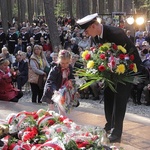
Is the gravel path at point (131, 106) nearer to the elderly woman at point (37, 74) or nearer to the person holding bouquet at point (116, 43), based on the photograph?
the elderly woman at point (37, 74)

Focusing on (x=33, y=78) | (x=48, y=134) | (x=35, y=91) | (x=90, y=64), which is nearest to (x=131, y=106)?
(x=35, y=91)

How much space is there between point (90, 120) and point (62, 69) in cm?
135

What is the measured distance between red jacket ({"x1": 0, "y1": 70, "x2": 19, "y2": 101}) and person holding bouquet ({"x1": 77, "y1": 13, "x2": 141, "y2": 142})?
410 centimetres

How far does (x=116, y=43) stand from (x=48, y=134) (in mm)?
1817

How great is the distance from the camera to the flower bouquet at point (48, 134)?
3.34 metres

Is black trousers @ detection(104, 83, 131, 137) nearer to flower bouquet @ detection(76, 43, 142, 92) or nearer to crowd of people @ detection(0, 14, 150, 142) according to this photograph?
crowd of people @ detection(0, 14, 150, 142)

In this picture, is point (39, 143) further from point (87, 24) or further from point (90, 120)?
point (90, 120)

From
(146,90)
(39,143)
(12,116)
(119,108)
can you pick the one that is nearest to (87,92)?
(146,90)

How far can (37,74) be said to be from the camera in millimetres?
9875

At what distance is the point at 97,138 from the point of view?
3504 mm

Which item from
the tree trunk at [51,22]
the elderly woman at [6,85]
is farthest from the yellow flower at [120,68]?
the tree trunk at [51,22]

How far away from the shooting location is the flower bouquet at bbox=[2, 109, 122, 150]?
3340 mm

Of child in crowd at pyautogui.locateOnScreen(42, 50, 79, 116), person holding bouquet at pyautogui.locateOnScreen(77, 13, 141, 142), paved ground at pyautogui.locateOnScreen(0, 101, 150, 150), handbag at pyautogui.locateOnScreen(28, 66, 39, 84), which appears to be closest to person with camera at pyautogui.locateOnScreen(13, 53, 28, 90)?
handbag at pyautogui.locateOnScreen(28, 66, 39, 84)

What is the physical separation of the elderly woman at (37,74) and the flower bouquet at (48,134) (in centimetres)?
549
